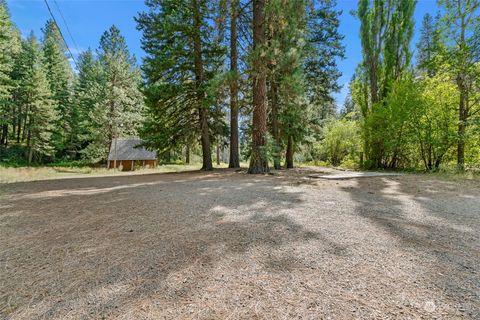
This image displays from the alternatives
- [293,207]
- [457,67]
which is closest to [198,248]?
[293,207]

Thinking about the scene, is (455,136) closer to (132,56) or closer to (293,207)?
(293,207)

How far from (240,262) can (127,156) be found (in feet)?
75.3

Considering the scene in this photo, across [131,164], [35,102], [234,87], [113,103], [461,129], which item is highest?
[35,102]

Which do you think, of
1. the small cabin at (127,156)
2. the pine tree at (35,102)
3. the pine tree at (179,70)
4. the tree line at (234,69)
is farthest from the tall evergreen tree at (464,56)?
the pine tree at (35,102)

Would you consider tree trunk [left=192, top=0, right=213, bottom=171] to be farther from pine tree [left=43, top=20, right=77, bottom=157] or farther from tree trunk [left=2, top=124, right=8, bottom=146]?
tree trunk [left=2, top=124, right=8, bottom=146]

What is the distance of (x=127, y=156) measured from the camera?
22062mm

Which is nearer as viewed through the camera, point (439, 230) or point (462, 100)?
point (439, 230)

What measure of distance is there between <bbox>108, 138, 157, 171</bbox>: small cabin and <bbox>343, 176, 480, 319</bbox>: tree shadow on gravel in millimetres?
20735

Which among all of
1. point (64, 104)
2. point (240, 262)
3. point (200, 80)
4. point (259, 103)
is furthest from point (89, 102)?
point (240, 262)

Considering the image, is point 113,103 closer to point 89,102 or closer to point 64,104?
point 89,102

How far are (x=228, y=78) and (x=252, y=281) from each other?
6648 mm

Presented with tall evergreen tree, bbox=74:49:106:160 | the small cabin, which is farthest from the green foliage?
tall evergreen tree, bbox=74:49:106:160

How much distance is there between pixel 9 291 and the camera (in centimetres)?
150

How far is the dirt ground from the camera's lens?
4.30 ft
